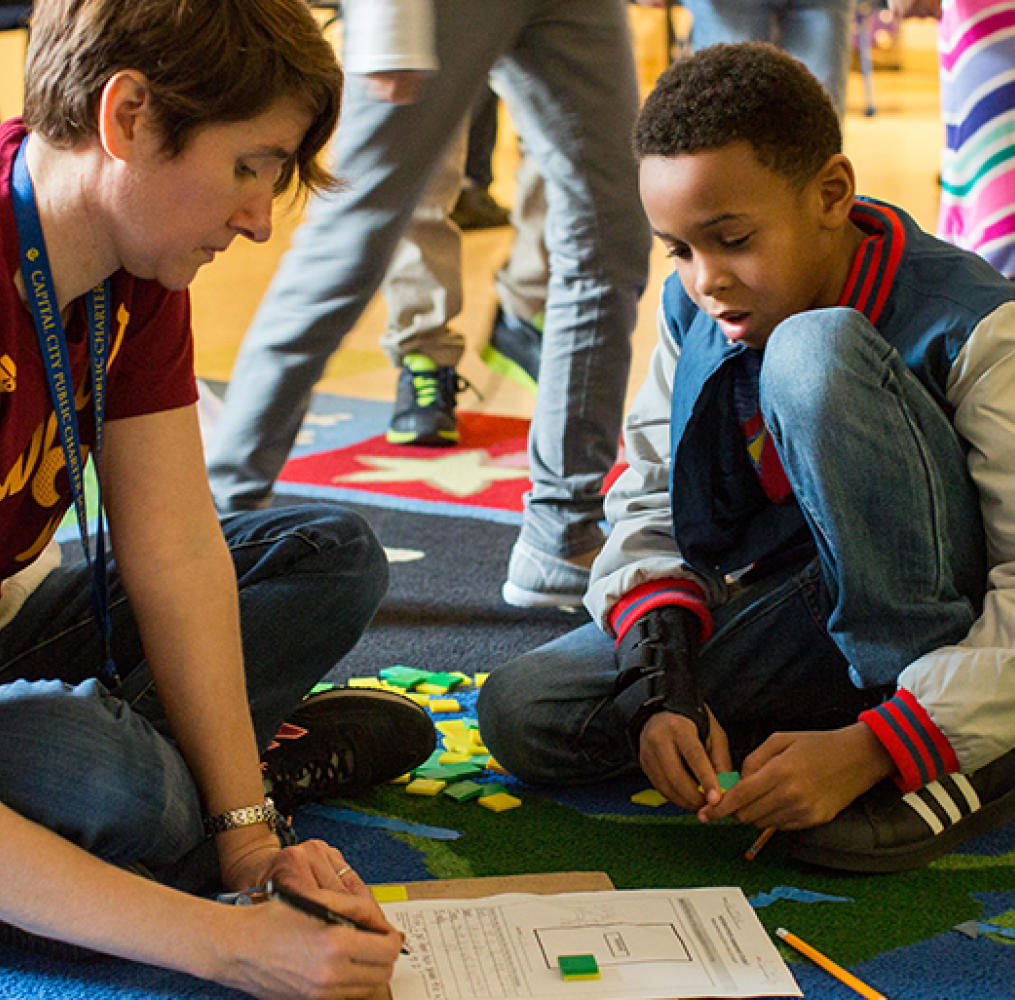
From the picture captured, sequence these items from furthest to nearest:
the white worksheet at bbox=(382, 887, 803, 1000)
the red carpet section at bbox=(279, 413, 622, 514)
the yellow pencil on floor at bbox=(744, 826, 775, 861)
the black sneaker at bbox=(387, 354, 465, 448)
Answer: the black sneaker at bbox=(387, 354, 465, 448), the red carpet section at bbox=(279, 413, 622, 514), the yellow pencil on floor at bbox=(744, 826, 775, 861), the white worksheet at bbox=(382, 887, 803, 1000)

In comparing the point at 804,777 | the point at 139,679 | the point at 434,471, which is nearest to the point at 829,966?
the point at 804,777

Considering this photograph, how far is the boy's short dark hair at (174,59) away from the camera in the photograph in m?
0.84

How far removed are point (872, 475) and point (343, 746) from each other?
0.54 meters

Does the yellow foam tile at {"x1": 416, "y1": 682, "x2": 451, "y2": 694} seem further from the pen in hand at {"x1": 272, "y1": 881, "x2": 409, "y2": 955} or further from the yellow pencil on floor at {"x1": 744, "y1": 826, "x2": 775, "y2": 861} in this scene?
the pen in hand at {"x1": 272, "y1": 881, "x2": 409, "y2": 955}

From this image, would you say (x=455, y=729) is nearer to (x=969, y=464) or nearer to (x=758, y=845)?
(x=758, y=845)

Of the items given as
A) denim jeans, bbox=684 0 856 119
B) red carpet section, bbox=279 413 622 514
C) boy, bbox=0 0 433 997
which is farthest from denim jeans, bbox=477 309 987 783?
denim jeans, bbox=684 0 856 119

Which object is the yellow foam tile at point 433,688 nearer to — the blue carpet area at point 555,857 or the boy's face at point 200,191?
the blue carpet area at point 555,857

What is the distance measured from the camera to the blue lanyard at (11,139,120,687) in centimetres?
89

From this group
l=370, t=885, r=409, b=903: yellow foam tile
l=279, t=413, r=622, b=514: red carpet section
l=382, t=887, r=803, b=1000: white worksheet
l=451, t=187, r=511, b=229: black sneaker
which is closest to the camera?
l=382, t=887, r=803, b=1000: white worksheet

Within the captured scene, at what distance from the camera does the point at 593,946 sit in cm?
96

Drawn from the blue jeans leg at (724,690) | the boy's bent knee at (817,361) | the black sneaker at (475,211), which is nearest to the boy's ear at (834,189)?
the boy's bent knee at (817,361)

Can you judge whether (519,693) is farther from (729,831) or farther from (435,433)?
(435,433)

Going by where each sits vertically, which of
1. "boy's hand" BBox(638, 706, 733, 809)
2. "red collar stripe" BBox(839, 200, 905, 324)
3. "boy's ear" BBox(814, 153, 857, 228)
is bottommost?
"boy's hand" BBox(638, 706, 733, 809)

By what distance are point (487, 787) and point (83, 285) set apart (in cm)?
62
